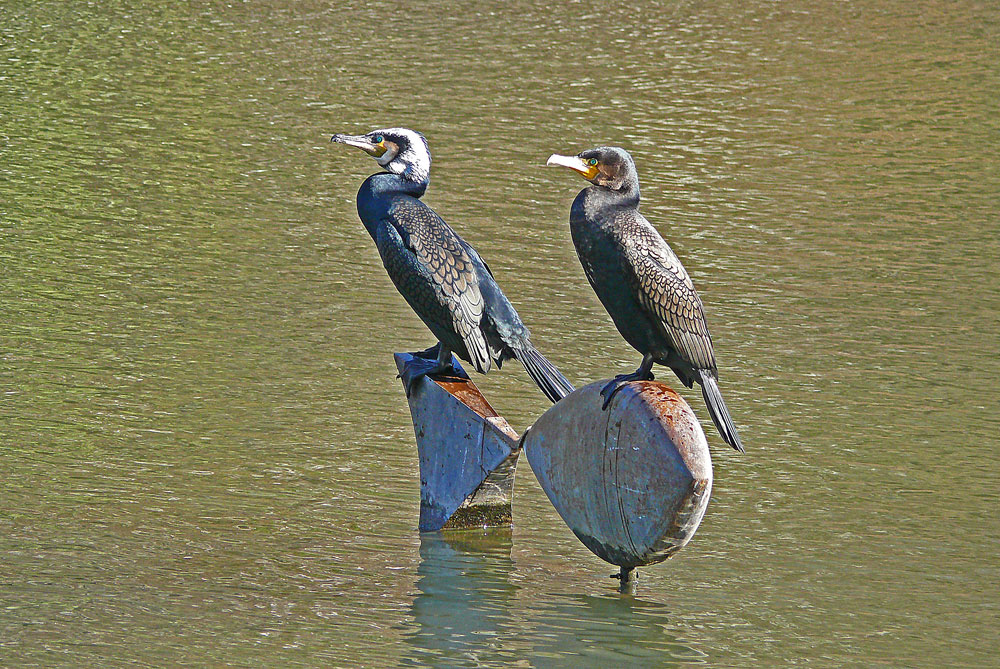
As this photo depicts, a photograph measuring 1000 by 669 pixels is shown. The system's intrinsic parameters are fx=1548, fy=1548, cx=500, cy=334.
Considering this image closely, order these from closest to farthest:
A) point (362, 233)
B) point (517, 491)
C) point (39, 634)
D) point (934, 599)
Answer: point (39, 634)
point (934, 599)
point (517, 491)
point (362, 233)

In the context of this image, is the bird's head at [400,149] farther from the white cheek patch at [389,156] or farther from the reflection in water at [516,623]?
the reflection in water at [516,623]

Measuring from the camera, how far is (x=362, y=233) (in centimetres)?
1067

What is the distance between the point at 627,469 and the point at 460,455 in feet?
2.91

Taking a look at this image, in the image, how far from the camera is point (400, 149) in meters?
6.21

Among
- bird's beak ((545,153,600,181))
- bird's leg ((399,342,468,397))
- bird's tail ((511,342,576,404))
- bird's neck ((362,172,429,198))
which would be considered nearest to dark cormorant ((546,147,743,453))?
bird's beak ((545,153,600,181))

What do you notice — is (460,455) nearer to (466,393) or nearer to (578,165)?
(466,393)

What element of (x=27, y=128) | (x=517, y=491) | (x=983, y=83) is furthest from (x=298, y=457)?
(x=983, y=83)

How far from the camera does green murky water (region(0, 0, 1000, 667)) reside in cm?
541

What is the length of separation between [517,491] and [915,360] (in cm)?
272

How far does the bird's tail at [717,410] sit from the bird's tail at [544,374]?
1.98 ft

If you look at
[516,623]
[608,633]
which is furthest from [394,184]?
[608,633]

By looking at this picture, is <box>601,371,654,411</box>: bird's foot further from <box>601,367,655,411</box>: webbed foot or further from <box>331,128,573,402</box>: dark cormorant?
<box>331,128,573,402</box>: dark cormorant

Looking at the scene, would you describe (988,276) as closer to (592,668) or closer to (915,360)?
(915,360)

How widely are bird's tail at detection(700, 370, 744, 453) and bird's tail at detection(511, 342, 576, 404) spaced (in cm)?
60
